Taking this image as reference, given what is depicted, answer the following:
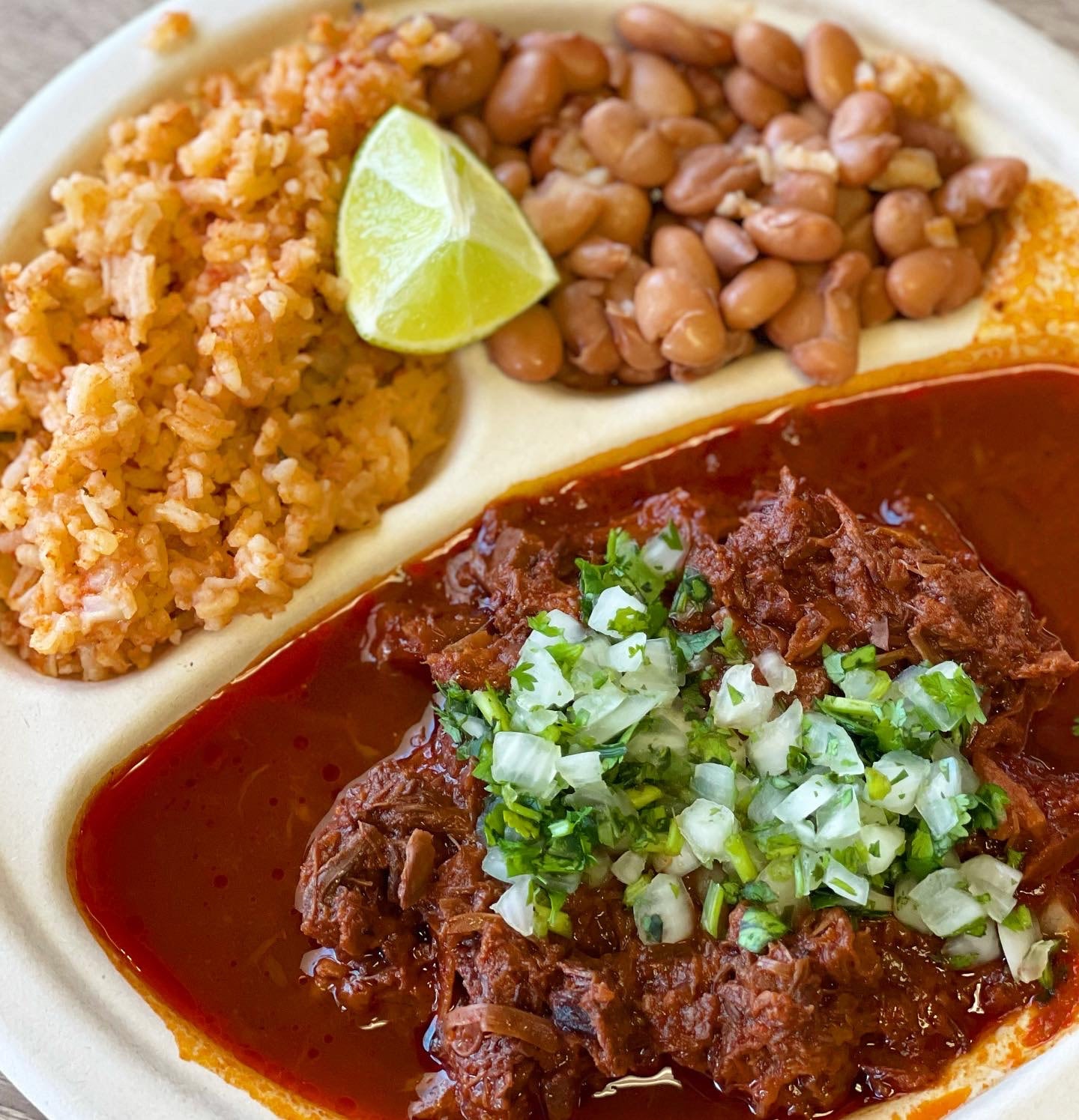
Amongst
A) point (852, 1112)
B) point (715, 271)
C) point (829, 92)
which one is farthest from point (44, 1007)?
point (829, 92)

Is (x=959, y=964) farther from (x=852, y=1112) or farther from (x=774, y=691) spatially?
(x=774, y=691)

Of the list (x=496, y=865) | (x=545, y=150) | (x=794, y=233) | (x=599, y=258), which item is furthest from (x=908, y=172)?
(x=496, y=865)

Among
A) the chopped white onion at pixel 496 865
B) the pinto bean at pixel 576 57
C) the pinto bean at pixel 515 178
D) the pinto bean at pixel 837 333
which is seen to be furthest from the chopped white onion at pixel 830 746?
the pinto bean at pixel 576 57

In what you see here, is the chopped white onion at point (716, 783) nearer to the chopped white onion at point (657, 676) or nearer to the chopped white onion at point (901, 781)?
the chopped white onion at point (657, 676)

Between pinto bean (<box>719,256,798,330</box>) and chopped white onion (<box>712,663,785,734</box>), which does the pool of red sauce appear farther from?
chopped white onion (<box>712,663,785,734</box>)

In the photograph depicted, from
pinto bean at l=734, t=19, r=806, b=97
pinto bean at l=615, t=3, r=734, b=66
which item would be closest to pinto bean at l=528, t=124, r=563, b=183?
pinto bean at l=615, t=3, r=734, b=66
